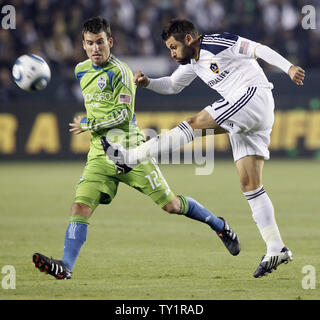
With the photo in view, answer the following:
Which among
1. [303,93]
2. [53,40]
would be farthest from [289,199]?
[53,40]

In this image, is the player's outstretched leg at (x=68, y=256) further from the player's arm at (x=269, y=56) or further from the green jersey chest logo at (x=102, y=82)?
the player's arm at (x=269, y=56)

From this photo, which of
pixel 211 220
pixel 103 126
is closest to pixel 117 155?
pixel 103 126

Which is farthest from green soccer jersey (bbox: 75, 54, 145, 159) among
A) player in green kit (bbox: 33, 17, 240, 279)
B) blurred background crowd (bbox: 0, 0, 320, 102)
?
blurred background crowd (bbox: 0, 0, 320, 102)

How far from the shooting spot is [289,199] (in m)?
12.1

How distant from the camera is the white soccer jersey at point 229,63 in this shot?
645cm

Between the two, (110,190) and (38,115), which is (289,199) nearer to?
(110,190)

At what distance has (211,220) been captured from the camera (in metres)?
7.39

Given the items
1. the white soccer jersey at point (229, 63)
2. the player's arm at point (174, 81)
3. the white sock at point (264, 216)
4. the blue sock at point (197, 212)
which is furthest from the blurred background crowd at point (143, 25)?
the white sock at point (264, 216)

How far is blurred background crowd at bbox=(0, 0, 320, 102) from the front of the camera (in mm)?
19781

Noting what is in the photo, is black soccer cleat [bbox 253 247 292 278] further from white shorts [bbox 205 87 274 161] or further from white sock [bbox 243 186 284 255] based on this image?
white shorts [bbox 205 87 274 161]

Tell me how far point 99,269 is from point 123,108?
4.80 feet

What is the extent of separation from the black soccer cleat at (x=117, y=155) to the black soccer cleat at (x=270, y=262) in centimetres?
139

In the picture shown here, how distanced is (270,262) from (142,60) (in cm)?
1347

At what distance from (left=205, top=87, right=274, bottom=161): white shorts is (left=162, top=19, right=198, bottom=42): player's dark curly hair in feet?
2.12
